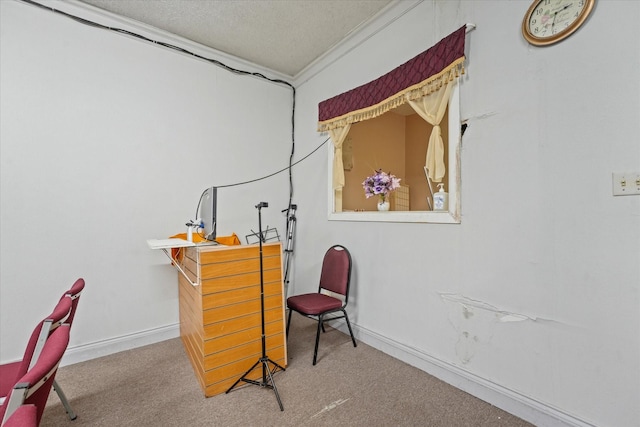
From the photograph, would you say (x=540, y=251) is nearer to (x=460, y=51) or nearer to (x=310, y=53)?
(x=460, y=51)

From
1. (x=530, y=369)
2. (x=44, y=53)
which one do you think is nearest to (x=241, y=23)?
(x=44, y=53)

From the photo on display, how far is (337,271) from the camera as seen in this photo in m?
2.83

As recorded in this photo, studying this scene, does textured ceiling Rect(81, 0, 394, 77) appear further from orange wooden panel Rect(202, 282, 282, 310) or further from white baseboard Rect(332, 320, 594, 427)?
white baseboard Rect(332, 320, 594, 427)

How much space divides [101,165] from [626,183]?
3.63m

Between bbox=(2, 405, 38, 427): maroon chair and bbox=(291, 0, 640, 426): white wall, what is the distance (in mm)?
2165

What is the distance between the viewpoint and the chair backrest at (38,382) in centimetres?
75

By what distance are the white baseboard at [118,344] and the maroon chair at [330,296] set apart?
1234 mm

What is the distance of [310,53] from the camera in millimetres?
3314

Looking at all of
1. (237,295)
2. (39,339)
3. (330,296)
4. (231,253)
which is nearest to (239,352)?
(237,295)

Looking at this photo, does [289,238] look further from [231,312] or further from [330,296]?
[231,312]

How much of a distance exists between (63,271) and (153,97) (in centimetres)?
174

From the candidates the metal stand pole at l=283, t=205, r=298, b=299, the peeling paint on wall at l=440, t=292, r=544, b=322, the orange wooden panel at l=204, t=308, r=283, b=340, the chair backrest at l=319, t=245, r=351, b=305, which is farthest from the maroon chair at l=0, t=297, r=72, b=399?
the metal stand pole at l=283, t=205, r=298, b=299

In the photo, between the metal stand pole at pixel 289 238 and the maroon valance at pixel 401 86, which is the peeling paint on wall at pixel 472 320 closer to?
the maroon valance at pixel 401 86

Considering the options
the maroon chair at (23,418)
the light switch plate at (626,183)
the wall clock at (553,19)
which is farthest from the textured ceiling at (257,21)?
the maroon chair at (23,418)
